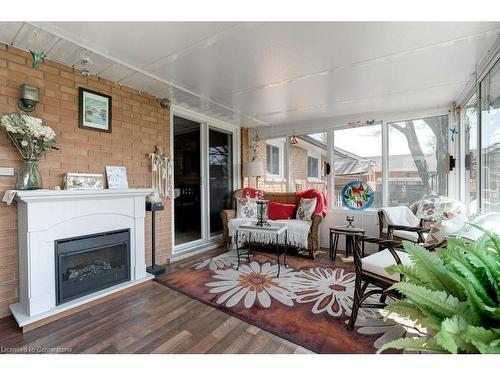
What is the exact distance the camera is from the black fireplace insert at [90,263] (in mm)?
2125

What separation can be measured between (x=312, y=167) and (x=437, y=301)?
416 centimetres

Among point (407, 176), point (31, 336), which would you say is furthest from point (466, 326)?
point (407, 176)

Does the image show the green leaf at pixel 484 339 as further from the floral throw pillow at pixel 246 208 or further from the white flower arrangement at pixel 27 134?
the floral throw pillow at pixel 246 208

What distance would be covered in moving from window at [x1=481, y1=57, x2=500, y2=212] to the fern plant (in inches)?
77.2

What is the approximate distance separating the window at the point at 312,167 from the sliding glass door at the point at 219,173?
1.56 metres

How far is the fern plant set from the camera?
1.81 feet

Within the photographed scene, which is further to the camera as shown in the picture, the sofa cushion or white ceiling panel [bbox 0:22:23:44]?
the sofa cushion

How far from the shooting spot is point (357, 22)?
1.70 m

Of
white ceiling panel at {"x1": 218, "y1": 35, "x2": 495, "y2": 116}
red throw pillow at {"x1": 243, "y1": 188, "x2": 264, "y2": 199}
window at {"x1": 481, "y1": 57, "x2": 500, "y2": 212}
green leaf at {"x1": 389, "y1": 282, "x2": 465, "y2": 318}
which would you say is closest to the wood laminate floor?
green leaf at {"x1": 389, "y1": 282, "x2": 465, "y2": 318}

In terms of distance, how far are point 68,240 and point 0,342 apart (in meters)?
0.79

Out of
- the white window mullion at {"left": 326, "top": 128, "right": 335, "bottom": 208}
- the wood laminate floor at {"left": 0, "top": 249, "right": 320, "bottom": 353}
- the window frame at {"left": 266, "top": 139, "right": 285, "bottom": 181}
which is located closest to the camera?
the wood laminate floor at {"left": 0, "top": 249, "right": 320, "bottom": 353}

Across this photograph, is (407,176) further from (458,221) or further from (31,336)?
(31,336)

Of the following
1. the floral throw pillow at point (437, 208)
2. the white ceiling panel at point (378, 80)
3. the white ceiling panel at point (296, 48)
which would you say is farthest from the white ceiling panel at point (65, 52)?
the floral throw pillow at point (437, 208)

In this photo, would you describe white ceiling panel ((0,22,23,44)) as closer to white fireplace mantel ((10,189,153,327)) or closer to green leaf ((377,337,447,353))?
white fireplace mantel ((10,189,153,327))
